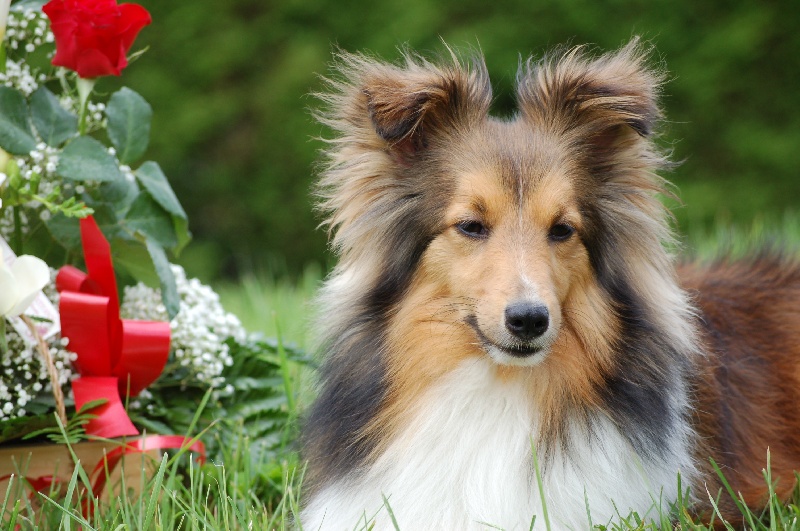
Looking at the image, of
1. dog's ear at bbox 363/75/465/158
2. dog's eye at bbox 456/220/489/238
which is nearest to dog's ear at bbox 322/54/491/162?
dog's ear at bbox 363/75/465/158

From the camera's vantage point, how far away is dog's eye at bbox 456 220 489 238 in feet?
9.19

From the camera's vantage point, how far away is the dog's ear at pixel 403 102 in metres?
2.87

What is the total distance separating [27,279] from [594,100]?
174 centimetres

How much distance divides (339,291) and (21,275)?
0.94 metres

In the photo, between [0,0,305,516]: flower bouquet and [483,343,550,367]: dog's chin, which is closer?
[483,343,550,367]: dog's chin

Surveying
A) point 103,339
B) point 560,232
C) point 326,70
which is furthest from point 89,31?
point 326,70

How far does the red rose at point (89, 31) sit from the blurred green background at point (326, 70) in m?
4.52

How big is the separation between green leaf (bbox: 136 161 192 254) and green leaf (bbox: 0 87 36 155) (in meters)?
0.39

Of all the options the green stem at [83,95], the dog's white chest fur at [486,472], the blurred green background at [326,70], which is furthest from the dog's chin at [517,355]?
the blurred green background at [326,70]

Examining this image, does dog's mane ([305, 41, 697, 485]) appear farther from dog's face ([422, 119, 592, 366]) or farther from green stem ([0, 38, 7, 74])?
green stem ([0, 38, 7, 74])

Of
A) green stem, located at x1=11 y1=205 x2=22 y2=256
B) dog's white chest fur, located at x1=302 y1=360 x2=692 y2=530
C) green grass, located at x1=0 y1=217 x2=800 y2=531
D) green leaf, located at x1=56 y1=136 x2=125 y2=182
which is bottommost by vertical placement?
green grass, located at x1=0 y1=217 x2=800 y2=531

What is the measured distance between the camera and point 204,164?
933cm

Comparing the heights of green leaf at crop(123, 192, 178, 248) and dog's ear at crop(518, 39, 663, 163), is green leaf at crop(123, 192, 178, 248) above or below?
below

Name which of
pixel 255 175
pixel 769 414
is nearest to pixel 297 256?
pixel 255 175
